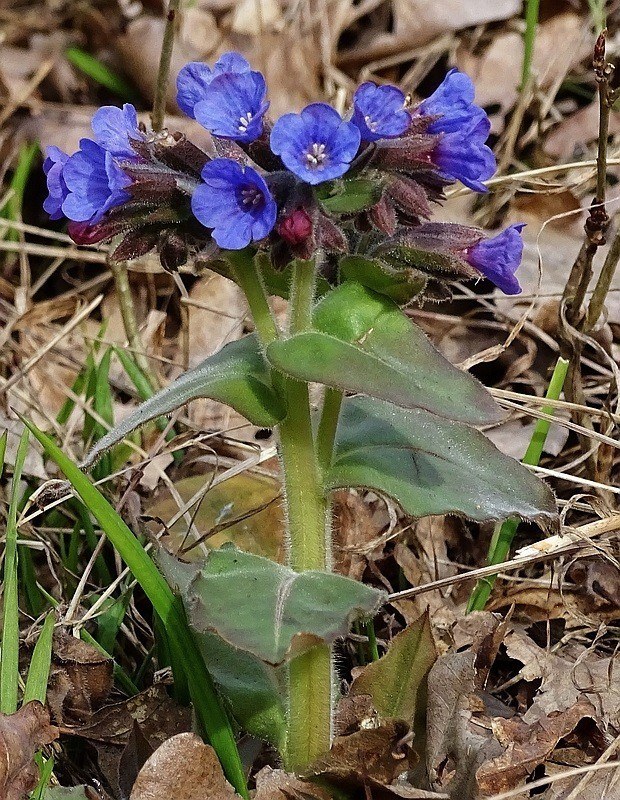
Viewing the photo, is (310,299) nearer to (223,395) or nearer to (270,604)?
(223,395)

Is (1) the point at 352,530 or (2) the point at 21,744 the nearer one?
(2) the point at 21,744

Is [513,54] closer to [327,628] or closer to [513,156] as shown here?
[513,156]

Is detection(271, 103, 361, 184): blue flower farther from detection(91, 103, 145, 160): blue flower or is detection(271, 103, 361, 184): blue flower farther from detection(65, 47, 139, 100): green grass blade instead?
detection(65, 47, 139, 100): green grass blade

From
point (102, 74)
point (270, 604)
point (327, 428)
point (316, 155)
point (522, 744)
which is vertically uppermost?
point (102, 74)

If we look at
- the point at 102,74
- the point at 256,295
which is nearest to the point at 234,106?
the point at 256,295

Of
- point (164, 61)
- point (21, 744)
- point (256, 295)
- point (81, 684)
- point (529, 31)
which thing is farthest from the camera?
point (529, 31)

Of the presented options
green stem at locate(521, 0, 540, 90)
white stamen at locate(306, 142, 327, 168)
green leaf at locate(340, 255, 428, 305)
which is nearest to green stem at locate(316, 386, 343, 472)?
green leaf at locate(340, 255, 428, 305)

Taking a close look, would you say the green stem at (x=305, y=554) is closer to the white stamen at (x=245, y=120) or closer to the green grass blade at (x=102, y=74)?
the white stamen at (x=245, y=120)
